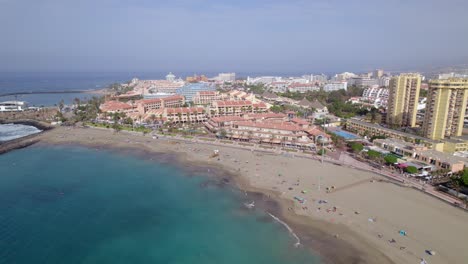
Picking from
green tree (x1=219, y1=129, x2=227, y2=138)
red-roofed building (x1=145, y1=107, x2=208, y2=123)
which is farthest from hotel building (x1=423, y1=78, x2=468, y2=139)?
red-roofed building (x1=145, y1=107, x2=208, y2=123)

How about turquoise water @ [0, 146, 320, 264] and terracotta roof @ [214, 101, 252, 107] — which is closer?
turquoise water @ [0, 146, 320, 264]

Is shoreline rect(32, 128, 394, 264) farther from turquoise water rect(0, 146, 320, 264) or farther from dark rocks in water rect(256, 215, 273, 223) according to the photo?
turquoise water rect(0, 146, 320, 264)

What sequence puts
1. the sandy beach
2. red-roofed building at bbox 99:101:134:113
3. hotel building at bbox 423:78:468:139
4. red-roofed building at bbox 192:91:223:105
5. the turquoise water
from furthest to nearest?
red-roofed building at bbox 192:91:223:105, red-roofed building at bbox 99:101:134:113, hotel building at bbox 423:78:468:139, the turquoise water, the sandy beach

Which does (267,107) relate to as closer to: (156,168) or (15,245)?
(156,168)

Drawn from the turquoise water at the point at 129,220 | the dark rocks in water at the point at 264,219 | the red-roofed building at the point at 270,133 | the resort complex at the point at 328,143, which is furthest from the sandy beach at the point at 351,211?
the red-roofed building at the point at 270,133

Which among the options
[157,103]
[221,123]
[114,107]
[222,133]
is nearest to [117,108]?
[114,107]

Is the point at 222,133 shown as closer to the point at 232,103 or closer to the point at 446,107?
the point at 232,103

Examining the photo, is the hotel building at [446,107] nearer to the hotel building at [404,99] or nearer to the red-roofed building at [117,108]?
the hotel building at [404,99]
